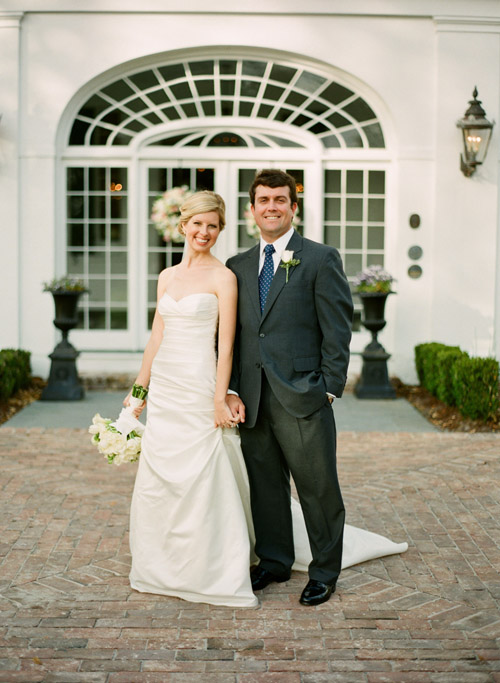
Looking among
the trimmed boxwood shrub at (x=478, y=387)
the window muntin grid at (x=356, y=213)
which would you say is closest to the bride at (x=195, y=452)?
the trimmed boxwood shrub at (x=478, y=387)

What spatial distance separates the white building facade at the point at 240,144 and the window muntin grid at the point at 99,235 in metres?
0.02

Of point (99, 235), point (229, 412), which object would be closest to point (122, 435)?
point (229, 412)

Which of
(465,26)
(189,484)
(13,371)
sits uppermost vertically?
(465,26)

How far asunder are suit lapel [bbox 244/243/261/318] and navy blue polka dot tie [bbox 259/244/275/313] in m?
0.03

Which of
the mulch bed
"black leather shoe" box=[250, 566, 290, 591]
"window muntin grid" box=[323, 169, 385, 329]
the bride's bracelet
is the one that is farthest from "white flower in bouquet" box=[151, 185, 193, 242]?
"black leather shoe" box=[250, 566, 290, 591]

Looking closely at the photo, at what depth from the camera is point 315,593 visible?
13.8ft

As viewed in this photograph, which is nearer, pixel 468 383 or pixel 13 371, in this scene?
pixel 468 383

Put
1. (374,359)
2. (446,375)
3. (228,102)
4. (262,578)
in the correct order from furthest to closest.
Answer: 1. (228,102)
2. (374,359)
3. (446,375)
4. (262,578)

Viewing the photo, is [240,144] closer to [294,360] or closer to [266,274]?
[266,274]

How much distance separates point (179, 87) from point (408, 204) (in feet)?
10.1

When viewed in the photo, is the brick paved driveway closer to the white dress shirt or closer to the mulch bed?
the white dress shirt

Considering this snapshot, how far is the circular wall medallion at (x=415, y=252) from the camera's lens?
34.1 ft

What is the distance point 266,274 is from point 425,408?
5.47m

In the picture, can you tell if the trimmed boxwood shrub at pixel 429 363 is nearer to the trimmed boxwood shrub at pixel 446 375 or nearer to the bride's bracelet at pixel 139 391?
the trimmed boxwood shrub at pixel 446 375
